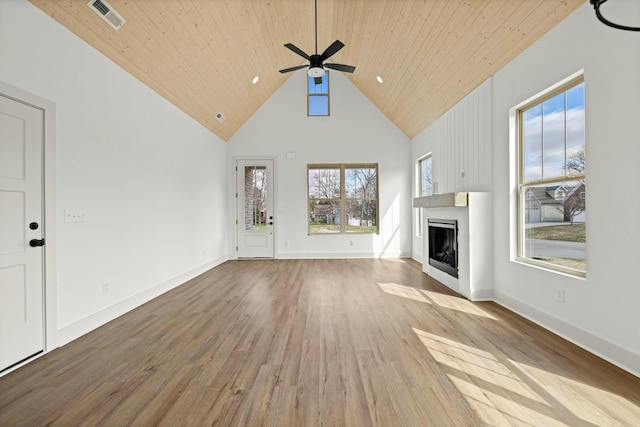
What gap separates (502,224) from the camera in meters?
3.44

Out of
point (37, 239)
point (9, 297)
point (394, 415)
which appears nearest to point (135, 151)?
point (37, 239)

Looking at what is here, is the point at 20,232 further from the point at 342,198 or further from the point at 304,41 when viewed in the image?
the point at 342,198

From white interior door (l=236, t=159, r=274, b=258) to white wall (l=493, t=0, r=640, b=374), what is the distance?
17.1ft

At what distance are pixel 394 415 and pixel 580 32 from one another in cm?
318

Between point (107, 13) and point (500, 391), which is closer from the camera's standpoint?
point (500, 391)

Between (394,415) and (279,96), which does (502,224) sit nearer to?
(394,415)

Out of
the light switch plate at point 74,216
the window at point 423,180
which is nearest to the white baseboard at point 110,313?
the light switch plate at point 74,216

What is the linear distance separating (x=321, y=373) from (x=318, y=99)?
6204 mm

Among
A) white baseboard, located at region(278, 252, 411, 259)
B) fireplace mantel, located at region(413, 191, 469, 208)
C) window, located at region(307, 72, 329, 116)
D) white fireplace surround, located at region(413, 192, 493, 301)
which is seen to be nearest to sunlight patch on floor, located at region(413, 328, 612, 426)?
white fireplace surround, located at region(413, 192, 493, 301)

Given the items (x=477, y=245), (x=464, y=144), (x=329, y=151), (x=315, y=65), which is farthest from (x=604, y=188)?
(x=329, y=151)

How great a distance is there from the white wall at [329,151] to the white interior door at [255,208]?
21 cm

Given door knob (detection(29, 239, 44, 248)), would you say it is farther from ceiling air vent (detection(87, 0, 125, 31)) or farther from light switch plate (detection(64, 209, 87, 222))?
ceiling air vent (detection(87, 0, 125, 31))

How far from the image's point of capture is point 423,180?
249 inches

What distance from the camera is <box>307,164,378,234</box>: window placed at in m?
6.91
